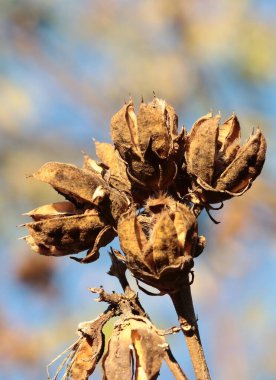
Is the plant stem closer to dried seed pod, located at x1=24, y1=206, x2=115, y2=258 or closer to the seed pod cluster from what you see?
the seed pod cluster

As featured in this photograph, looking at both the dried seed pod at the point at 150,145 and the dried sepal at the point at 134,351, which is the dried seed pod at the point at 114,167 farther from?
the dried sepal at the point at 134,351

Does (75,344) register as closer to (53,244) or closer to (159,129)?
(53,244)

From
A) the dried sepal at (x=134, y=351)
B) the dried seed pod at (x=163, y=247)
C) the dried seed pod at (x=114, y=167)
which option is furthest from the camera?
the dried seed pod at (x=114, y=167)


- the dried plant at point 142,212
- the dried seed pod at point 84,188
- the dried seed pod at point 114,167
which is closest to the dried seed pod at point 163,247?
the dried plant at point 142,212

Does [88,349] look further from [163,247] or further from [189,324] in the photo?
[163,247]

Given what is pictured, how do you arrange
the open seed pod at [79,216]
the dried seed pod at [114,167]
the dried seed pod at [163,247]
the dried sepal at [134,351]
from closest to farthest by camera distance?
the dried seed pod at [163,247] < the dried sepal at [134,351] < the open seed pod at [79,216] < the dried seed pod at [114,167]

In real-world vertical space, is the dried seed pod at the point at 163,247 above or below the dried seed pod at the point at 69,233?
below
